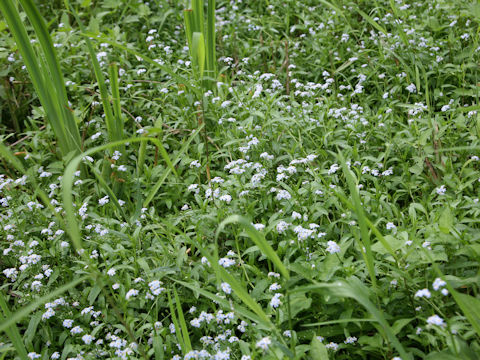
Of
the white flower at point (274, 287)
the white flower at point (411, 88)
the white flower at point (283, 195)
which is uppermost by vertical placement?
the white flower at point (411, 88)

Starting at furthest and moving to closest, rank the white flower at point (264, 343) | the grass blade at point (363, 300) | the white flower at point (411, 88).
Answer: the white flower at point (411, 88) → the white flower at point (264, 343) → the grass blade at point (363, 300)

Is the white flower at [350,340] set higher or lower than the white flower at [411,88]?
lower

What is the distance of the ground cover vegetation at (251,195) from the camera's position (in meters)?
2.28

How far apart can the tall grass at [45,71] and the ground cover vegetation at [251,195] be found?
0.04 ft

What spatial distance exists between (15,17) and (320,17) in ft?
9.11

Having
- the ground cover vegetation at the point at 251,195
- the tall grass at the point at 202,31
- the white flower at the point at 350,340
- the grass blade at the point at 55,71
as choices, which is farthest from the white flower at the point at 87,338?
the tall grass at the point at 202,31

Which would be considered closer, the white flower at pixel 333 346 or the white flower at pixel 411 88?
the white flower at pixel 333 346

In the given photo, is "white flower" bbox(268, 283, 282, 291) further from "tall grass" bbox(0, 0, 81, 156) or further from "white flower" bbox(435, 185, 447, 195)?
"tall grass" bbox(0, 0, 81, 156)

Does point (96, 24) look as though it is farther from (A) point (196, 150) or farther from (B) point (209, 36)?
(A) point (196, 150)

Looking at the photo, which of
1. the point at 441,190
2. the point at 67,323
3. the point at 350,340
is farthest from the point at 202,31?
the point at 350,340

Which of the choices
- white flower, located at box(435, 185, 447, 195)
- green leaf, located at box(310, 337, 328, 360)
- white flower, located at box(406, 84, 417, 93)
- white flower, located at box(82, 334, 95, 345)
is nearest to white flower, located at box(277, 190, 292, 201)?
white flower, located at box(435, 185, 447, 195)

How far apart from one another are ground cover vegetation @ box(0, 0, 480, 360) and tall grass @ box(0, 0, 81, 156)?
13 mm

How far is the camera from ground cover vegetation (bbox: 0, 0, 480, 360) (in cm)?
228

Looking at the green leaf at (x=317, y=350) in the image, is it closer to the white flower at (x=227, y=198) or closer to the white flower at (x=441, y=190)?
the white flower at (x=227, y=198)
